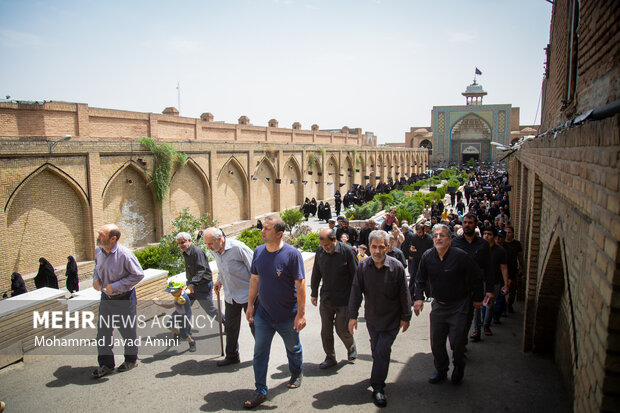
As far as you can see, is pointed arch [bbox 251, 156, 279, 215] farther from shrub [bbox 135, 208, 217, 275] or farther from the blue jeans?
the blue jeans

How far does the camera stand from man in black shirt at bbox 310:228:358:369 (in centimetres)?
410

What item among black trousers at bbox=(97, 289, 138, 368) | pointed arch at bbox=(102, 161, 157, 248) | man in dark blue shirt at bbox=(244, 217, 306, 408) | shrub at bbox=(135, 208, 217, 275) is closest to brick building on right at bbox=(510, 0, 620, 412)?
man in dark blue shirt at bbox=(244, 217, 306, 408)

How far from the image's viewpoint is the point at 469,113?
163 feet

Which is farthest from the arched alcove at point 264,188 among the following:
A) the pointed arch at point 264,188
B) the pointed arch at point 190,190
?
the pointed arch at point 190,190

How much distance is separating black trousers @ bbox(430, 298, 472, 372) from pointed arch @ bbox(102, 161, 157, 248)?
10915 millimetres

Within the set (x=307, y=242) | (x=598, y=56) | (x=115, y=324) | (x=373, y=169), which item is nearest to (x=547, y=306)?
(x=598, y=56)

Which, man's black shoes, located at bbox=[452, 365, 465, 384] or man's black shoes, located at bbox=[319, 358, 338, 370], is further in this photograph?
man's black shoes, located at bbox=[319, 358, 338, 370]

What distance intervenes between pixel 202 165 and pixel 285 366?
13.1 m

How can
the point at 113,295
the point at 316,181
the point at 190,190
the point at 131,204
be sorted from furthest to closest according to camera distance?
the point at 316,181, the point at 190,190, the point at 131,204, the point at 113,295

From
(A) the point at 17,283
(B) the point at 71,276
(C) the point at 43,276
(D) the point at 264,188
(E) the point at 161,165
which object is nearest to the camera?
(A) the point at 17,283

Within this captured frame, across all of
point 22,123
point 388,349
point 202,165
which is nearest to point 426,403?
point 388,349

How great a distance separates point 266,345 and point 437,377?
4.96 ft

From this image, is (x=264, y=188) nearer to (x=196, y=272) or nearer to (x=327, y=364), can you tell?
(x=196, y=272)

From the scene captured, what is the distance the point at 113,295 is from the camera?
13.1ft
